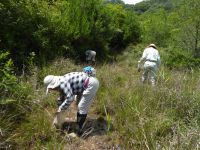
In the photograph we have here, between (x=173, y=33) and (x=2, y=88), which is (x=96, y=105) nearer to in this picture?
(x=2, y=88)

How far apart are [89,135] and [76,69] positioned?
13.3ft

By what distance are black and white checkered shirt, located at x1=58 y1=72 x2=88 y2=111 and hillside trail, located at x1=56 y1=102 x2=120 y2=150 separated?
444 mm

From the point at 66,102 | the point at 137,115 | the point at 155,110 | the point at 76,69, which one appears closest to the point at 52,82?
the point at 66,102

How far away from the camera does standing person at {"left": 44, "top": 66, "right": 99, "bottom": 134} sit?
559cm

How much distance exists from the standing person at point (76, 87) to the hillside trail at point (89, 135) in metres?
0.23

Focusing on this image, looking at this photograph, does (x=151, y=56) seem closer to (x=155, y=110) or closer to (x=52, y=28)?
(x=155, y=110)

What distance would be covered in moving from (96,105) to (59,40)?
4577 millimetres

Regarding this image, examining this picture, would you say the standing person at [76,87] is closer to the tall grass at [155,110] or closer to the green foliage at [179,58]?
the tall grass at [155,110]

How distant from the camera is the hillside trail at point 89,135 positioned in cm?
522

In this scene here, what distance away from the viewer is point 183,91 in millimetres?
5934

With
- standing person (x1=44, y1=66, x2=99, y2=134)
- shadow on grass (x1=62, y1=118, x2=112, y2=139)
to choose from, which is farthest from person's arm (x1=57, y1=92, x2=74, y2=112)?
shadow on grass (x1=62, y1=118, x2=112, y2=139)

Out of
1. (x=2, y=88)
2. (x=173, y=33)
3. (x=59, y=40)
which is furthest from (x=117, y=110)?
(x=173, y=33)

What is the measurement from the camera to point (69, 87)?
221 inches

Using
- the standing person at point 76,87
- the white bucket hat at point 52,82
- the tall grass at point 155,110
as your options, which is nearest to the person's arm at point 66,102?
the standing person at point 76,87
